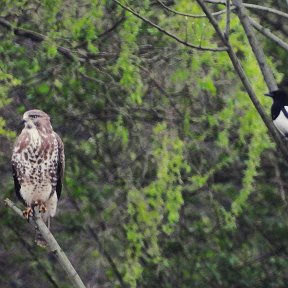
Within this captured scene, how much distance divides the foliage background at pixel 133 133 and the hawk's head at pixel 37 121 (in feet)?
3.49

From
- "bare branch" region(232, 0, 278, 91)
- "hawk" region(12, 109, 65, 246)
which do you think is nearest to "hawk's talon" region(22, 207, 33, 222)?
"hawk" region(12, 109, 65, 246)

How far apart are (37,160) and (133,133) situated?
2.55 meters

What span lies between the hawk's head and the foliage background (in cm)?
106

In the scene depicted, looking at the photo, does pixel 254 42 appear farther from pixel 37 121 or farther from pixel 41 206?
pixel 41 206

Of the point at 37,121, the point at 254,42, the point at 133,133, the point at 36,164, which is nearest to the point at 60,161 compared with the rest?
the point at 36,164

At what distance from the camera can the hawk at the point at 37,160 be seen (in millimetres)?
6930

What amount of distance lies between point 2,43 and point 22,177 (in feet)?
6.48

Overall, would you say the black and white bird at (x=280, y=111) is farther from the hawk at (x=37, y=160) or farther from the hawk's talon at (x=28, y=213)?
the hawk's talon at (x=28, y=213)

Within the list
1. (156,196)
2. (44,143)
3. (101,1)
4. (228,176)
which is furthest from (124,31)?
(228,176)

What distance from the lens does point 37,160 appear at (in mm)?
6988

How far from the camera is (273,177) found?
11.7 metres

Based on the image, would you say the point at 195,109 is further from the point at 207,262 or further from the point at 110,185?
the point at 207,262

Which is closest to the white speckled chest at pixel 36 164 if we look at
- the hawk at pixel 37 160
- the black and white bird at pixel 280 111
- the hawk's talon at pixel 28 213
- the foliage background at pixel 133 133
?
the hawk at pixel 37 160

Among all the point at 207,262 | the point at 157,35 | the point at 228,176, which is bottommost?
the point at 207,262
